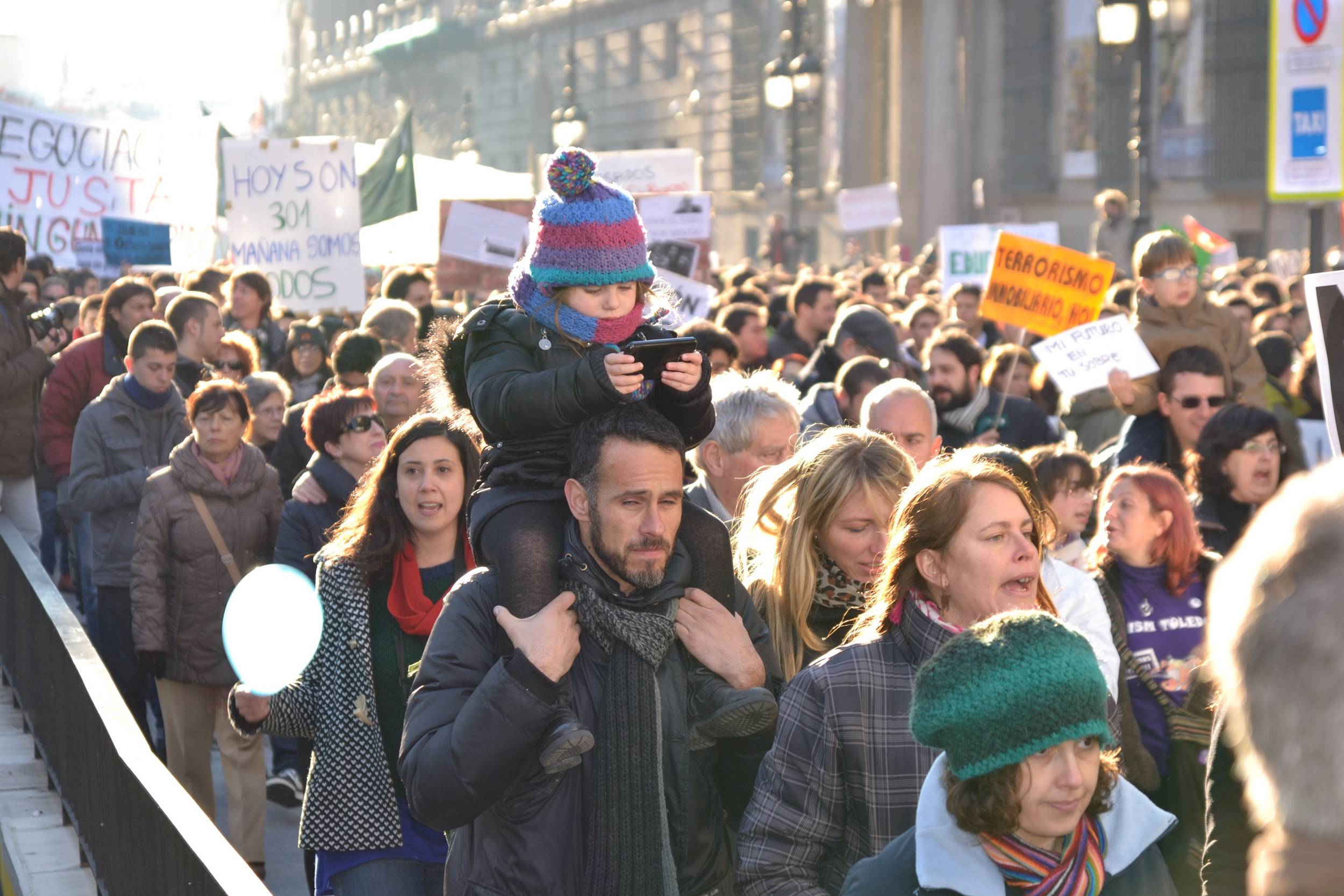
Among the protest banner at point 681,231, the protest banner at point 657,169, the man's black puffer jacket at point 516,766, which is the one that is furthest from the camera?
the protest banner at point 657,169

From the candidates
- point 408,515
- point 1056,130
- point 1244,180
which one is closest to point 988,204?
point 1056,130

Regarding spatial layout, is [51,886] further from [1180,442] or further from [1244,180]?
[1244,180]

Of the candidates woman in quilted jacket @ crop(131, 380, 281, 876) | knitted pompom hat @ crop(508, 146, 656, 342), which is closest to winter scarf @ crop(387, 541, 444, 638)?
knitted pompom hat @ crop(508, 146, 656, 342)

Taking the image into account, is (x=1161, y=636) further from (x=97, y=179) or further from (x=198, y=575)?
(x=97, y=179)

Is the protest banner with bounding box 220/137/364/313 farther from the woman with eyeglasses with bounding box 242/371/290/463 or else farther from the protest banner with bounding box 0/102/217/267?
the woman with eyeglasses with bounding box 242/371/290/463

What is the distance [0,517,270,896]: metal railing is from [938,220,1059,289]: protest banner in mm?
10555

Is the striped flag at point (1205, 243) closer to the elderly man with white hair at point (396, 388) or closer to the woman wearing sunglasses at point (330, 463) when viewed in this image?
the elderly man with white hair at point (396, 388)

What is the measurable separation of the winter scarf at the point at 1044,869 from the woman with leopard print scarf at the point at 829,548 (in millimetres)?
1454

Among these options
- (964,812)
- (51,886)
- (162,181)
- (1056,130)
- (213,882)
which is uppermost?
(1056,130)

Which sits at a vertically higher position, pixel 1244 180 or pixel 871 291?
pixel 1244 180

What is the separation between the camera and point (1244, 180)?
37.6 m

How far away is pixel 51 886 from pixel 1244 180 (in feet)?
117

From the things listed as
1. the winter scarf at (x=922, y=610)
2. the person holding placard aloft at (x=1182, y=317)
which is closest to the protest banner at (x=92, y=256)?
the person holding placard aloft at (x=1182, y=317)

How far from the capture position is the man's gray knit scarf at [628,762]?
10.5 ft
